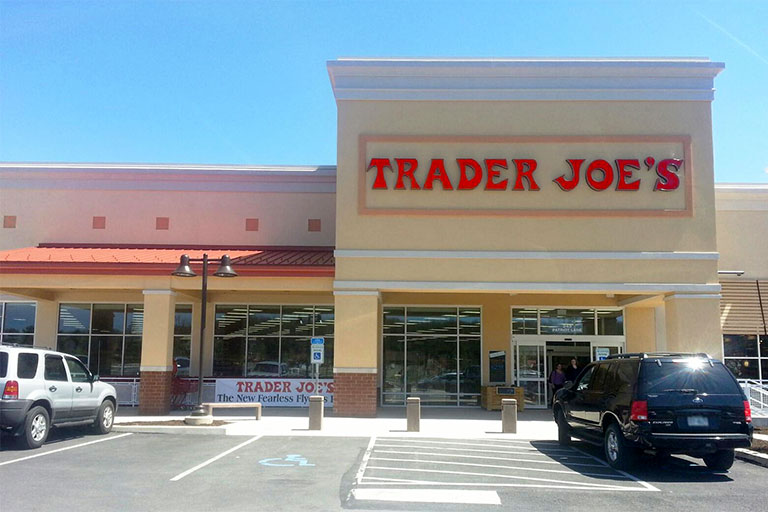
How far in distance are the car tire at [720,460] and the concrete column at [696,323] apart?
26.2 feet

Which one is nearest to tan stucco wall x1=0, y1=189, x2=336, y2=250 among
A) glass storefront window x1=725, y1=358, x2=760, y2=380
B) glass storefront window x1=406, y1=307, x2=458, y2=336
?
glass storefront window x1=406, y1=307, x2=458, y2=336

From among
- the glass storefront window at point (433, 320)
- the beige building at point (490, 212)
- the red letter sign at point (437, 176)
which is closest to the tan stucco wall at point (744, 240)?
the beige building at point (490, 212)

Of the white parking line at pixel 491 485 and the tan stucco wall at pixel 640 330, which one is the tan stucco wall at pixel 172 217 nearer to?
the tan stucco wall at pixel 640 330

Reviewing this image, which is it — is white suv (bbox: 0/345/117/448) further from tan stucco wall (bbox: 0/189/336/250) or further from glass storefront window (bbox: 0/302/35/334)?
glass storefront window (bbox: 0/302/35/334)

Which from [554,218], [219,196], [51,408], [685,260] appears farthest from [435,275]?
[51,408]

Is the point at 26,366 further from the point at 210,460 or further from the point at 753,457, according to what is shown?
the point at 753,457

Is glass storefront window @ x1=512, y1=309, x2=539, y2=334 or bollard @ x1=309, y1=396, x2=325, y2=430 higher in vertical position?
glass storefront window @ x1=512, y1=309, x2=539, y2=334

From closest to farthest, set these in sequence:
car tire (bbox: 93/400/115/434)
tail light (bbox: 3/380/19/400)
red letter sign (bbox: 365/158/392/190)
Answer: tail light (bbox: 3/380/19/400) < car tire (bbox: 93/400/115/434) < red letter sign (bbox: 365/158/392/190)

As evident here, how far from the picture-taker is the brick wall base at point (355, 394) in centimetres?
1950

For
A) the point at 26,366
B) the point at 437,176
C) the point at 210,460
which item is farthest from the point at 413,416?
the point at 26,366

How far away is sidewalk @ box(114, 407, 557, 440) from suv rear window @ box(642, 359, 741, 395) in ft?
16.1

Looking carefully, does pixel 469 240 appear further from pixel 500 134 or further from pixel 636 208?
pixel 636 208

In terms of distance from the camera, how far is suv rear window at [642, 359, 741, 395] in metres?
11.3

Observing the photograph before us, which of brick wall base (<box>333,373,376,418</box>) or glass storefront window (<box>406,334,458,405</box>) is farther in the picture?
glass storefront window (<box>406,334,458,405</box>)
